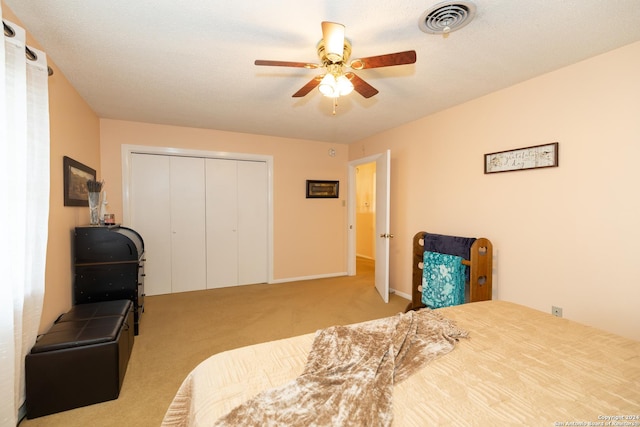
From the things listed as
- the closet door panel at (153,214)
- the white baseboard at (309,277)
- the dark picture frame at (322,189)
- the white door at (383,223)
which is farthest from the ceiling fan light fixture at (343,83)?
the white baseboard at (309,277)

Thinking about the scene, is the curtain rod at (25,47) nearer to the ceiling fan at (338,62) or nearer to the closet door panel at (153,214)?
the ceiling fan at (338,62)

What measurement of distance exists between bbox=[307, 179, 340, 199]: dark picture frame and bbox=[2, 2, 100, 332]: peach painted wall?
9.70ft

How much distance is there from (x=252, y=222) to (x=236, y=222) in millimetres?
247

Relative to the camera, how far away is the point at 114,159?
361 centimetres

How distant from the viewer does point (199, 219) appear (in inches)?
161

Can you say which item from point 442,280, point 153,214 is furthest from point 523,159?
point 153,214

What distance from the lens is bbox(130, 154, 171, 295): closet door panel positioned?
12.4 feet

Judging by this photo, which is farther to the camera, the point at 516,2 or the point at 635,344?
the point at 516,2

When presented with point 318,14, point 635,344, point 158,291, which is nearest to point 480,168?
point 635,344

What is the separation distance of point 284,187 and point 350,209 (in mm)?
1249

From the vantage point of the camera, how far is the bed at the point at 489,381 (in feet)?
2.89

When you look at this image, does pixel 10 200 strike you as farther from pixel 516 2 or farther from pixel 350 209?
pixel 350 209

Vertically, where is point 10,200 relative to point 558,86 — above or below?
below

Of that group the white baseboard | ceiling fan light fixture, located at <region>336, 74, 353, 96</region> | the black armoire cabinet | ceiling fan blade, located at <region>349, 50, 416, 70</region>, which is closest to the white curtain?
the black armoire cabinet
